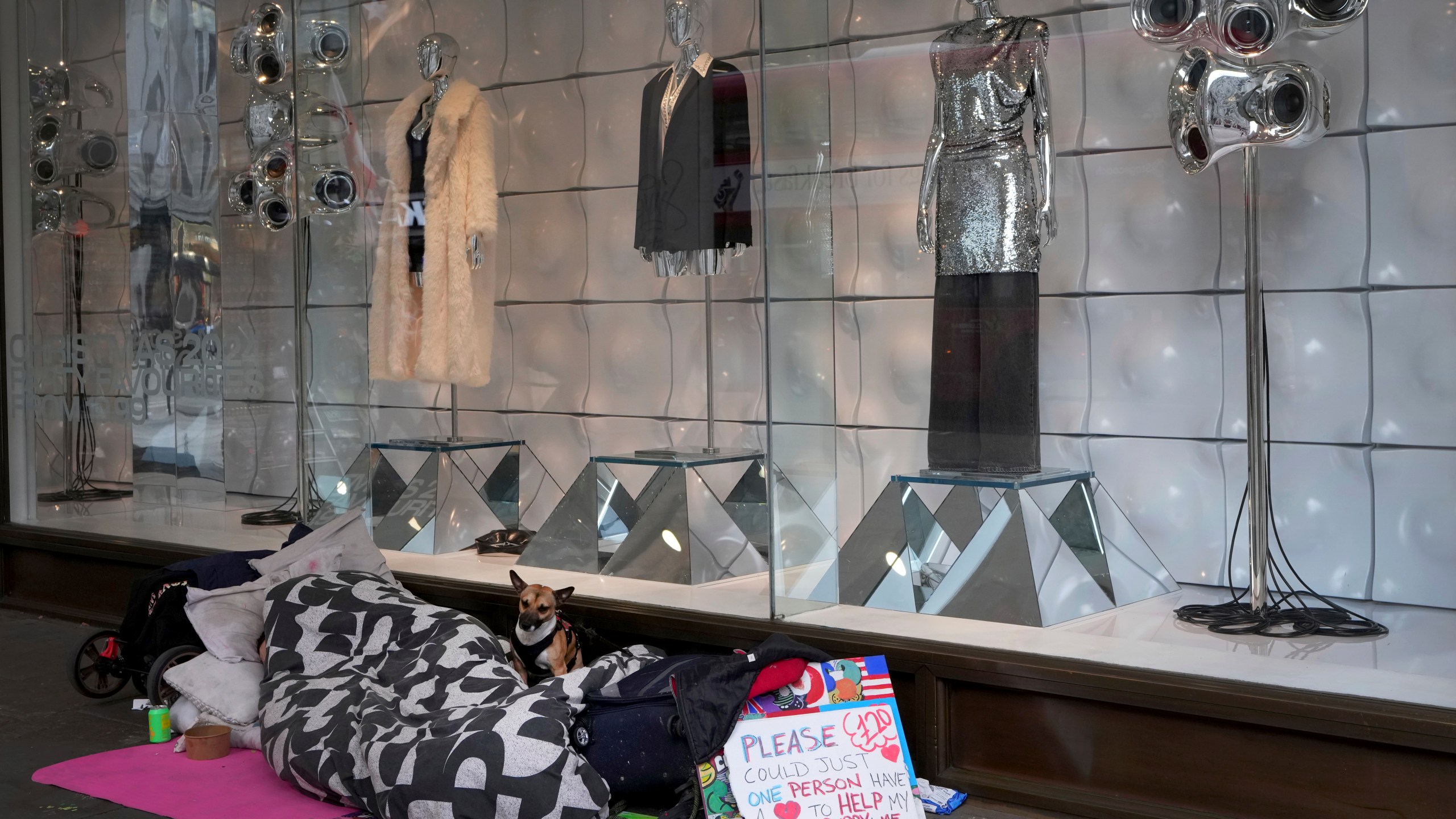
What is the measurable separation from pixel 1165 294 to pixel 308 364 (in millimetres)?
2974

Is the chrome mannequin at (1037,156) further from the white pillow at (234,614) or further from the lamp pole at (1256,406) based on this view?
the white pillow at (234,614)

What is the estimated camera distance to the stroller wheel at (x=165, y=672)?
123 inches

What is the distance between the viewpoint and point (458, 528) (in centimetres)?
407

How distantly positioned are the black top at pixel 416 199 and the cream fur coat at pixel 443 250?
0.01 m

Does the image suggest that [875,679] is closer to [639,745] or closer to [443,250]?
[639,745]

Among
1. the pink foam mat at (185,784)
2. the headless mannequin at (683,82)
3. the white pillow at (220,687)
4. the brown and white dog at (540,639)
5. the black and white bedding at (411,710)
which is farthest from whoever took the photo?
the headless mannequin at (683,82)

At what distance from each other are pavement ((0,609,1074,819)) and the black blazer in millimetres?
1674

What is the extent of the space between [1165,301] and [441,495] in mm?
2438

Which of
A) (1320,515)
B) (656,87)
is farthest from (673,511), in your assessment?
(1320,515)

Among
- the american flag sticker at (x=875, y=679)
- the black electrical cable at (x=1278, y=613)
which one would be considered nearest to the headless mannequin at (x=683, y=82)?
the american flag sticker at (x=875, y=679)

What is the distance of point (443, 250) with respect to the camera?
13.6 feet

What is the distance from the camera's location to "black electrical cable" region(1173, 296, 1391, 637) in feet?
8.41

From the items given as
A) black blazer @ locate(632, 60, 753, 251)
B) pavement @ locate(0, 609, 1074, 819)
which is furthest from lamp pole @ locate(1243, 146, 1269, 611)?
black blazer @ locate(632, 60, 753, 251)

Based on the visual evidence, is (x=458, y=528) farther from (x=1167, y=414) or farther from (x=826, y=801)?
(x=1167, y=414)
